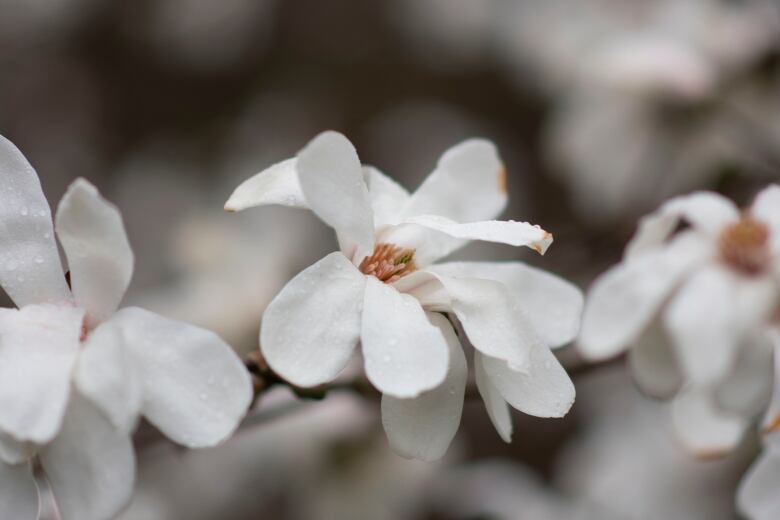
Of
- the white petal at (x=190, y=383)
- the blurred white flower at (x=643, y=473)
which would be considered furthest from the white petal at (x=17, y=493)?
the blurred white flower at (x=643, y=473)

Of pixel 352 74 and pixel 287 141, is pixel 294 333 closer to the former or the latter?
pixel 287 141

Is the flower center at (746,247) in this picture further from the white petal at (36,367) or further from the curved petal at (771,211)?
the white petal at (36,367)

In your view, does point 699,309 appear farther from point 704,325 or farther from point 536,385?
point 536,385

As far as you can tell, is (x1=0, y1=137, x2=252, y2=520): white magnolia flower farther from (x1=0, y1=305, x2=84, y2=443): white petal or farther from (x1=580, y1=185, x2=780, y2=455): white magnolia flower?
(x1=580, y1=185, x2=780, y2=455): white magnolia flower

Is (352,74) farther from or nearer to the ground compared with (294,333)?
nearer to the ground

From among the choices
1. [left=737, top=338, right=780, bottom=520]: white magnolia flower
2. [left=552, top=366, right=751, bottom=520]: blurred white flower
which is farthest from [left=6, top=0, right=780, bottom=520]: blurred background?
[left=737, top=338, right=780, bottom=520]: white magnolia flower

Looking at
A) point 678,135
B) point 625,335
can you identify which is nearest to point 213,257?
point 678,135
